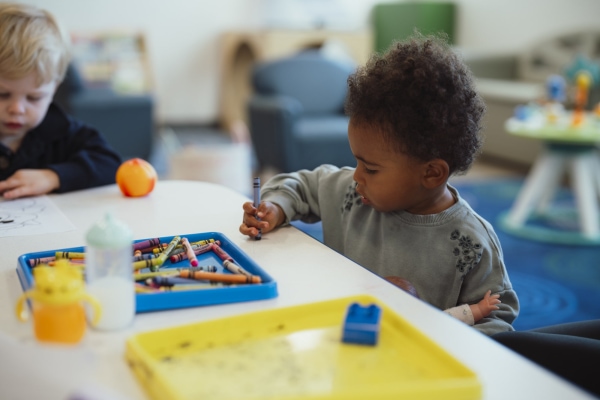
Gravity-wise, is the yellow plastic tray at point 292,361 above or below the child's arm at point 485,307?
above

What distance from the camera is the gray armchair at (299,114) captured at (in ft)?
10.8

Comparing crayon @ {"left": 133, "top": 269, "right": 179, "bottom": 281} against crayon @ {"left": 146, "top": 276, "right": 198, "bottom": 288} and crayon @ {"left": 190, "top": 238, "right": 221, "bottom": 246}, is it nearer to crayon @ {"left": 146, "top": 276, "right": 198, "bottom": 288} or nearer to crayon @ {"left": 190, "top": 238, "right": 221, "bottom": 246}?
crayon @ {"left": 146, "top": 276, "right": 198, "bottom": 288}

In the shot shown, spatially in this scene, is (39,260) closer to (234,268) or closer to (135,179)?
(234,268)

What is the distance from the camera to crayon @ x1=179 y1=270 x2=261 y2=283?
2.56 feet

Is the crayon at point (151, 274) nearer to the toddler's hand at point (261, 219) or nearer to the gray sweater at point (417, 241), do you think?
the toddler's hand at point (261, 219)

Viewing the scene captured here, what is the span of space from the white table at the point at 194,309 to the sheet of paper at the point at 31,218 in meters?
0.02

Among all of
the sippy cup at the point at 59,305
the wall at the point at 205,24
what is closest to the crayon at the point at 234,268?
the sippy cup at the point at 59,305

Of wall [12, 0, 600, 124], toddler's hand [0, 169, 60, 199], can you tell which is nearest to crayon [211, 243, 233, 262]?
toddler's hand [0, 169, 60, 199]

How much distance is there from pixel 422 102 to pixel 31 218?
0.65 metres

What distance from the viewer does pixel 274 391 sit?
0.56 meters

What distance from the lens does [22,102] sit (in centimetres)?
128

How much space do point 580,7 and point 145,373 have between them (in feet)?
15.6

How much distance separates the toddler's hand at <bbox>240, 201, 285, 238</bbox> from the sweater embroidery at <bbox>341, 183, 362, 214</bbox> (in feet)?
0.50

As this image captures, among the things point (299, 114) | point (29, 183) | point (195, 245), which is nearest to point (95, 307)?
point (195, 245)
